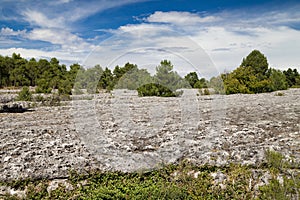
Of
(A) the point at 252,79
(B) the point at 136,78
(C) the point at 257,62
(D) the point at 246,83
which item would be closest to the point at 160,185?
(B) the point at 136,78

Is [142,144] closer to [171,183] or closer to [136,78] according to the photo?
[171,183]

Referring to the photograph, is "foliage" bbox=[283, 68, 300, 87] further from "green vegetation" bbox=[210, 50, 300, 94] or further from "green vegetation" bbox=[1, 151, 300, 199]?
"green vegetation" bbox=[1, 151, 300, 199]

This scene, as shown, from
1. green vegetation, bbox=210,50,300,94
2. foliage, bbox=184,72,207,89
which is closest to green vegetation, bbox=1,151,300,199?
foliage, bbox=184,72,207,89

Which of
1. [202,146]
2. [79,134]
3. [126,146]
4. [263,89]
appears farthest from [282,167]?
[263,89]

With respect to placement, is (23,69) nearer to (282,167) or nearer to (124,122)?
(124,122)

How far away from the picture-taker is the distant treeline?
1845cm

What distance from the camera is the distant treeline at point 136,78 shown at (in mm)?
18453

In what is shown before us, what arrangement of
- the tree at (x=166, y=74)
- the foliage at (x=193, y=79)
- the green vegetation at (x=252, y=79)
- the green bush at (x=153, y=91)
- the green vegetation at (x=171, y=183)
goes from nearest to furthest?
1. the green vegetation at (x=171, y=183)
2. the tree at (x=166, y=74)
3. the foliage at (x=193, y=79)
4. the green bush at (x=153, y=91)
5. the green vegetation at (x=252, y=79)

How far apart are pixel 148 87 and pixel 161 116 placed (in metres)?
12.2

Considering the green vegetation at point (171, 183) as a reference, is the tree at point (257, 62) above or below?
above

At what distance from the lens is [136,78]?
19172 mm

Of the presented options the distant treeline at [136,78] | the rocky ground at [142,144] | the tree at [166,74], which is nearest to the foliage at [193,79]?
the distant treeline at [136,78]

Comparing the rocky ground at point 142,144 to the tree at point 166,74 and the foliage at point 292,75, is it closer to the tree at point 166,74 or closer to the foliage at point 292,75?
the tree at point 166,74

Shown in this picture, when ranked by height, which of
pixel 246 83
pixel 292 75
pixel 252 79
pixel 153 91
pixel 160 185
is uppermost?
pixel 292 75
